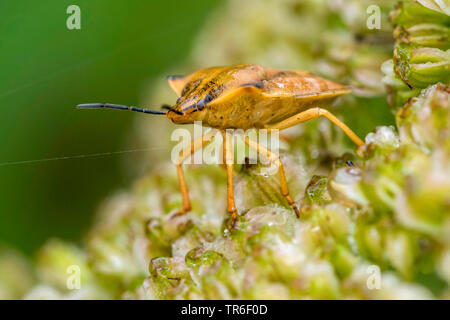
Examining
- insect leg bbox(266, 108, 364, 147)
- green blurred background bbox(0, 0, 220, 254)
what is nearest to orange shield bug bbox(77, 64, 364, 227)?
insect leg bbox(266, 108, 364, 147)

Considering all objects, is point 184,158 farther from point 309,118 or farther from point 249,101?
point 309,118

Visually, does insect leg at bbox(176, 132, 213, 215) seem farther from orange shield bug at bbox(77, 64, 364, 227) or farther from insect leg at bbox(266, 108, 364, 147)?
insect leg at bbox(266, 108, 364, 147)

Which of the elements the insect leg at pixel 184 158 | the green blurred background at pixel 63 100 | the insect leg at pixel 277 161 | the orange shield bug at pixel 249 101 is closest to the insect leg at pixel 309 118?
the orange shield bug at pixel 249 101

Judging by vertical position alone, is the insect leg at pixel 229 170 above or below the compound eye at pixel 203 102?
below

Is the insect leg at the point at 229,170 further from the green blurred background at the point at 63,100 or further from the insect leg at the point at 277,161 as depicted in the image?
the green blurred background at the point at 63,100

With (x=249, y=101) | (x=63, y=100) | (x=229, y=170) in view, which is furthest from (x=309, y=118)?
(x=63, y=100)

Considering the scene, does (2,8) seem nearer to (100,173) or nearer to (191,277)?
(100,173)
